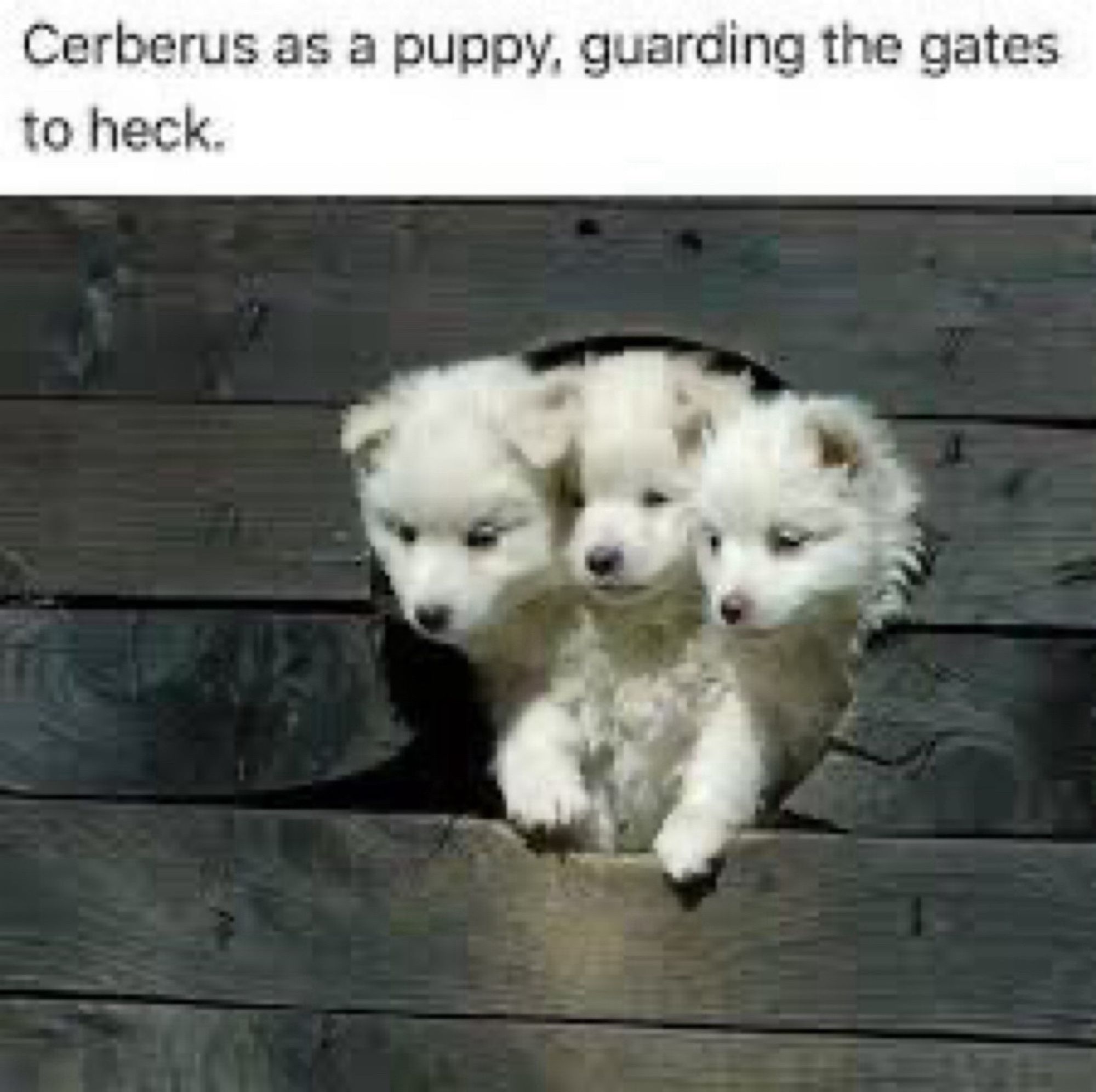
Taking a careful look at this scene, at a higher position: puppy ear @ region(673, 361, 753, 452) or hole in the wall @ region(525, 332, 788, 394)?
hole in the wall @ region(525, 332, 788, 394)

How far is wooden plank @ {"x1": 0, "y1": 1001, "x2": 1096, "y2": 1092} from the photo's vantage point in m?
3.73

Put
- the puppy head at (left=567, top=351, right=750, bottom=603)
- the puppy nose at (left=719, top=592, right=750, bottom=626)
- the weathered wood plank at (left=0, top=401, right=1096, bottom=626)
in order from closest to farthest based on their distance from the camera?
the puppy nose at (left=719, top=592, right=750, bottom=626) → the puppy head at (left=567, top=351, right=750, bottom=603) → the weathered wood plank at (left=0, top=401, right=1096, bottom=626)

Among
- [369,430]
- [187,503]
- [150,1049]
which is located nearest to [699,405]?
[369,430]

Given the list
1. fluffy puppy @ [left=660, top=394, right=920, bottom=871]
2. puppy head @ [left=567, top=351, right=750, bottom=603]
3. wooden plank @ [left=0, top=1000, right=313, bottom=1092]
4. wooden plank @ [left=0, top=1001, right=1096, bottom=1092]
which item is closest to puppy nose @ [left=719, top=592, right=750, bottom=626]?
fluffy puppy @ [left=660, top=394, right=920, bottom=871]

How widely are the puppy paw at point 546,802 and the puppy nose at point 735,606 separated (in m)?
0.35

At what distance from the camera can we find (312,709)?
3854 mm

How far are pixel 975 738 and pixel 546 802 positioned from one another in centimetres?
54

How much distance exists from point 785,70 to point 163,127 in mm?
767

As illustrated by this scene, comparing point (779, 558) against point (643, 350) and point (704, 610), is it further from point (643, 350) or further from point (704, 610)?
point (643, 350)

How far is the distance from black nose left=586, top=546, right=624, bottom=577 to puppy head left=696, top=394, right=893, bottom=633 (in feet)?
0.36

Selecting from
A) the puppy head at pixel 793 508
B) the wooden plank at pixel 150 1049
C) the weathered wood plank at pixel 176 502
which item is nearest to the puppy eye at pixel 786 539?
the puppy head at pixel 793 508

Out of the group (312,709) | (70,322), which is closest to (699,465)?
(312,709)

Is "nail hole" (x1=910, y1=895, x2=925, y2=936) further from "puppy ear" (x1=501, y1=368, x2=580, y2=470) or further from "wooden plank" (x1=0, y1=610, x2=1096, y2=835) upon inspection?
"puppy ear" (x1=501, y1=368, x2=580, y2=470)

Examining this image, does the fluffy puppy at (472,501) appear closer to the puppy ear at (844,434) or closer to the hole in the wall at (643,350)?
the hole in the wall at (643,350)
